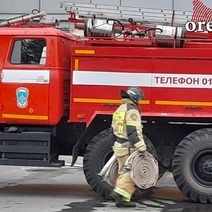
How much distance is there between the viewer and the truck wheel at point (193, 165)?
932cm

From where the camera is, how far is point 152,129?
9953 mm

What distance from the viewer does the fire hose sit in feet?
29.0

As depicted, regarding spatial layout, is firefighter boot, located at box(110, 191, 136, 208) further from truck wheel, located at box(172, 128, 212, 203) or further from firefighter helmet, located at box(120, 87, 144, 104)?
firefighter helmet, located at box(120, 87, 144, 104)

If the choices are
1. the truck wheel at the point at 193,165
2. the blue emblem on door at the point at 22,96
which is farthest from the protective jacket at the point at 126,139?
the blue emblem on door at the point at 22,96

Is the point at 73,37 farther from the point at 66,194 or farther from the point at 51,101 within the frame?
the point at 66,194

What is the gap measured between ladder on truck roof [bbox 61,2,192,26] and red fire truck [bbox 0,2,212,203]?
0.47m

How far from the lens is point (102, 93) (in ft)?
31.5

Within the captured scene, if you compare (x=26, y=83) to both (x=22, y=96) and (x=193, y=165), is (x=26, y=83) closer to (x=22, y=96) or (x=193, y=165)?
(x=22, y=96)

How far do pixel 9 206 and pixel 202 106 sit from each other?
3.27 metres

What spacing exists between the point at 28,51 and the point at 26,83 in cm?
58

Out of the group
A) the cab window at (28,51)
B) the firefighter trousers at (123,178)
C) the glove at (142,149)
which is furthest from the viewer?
the cab window at (28,51)

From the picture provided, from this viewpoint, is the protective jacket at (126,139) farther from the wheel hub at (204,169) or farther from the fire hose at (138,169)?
the wheel hub at (204,169)

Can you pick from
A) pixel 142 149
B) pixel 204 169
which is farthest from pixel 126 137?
pixel 204 169

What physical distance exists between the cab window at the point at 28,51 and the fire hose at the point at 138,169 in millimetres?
2112
